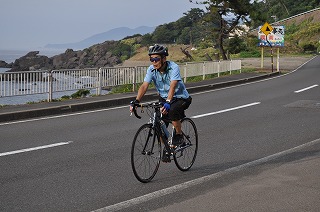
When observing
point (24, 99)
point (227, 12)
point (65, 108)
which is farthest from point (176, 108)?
point (227, 12)

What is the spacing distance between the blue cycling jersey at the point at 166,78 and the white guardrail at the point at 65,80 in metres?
8.99

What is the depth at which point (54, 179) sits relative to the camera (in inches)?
280

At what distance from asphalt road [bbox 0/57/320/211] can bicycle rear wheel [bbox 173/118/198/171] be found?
0.44ft

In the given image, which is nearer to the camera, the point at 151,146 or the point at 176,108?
the point at 151,146

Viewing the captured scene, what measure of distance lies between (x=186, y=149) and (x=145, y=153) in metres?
1.05

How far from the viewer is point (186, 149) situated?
7762 millimetres

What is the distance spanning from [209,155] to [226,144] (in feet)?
3.72

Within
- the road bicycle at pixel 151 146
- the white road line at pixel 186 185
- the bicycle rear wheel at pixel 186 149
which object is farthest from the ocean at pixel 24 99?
the road bicycle at pixel 151 146

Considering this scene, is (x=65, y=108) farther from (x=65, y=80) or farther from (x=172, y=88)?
(x=172, y=88)

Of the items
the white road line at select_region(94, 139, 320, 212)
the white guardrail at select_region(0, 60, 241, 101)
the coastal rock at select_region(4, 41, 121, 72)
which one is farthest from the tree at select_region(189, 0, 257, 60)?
the coastal rock at select_region(4, 41, 121, 72)

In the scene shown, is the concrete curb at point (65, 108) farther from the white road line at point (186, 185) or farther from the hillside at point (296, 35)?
the hillside at point (296, 35)

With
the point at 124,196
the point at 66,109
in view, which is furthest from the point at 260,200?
the point at 66,109

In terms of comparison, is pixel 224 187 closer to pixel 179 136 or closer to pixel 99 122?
pixel 179 136

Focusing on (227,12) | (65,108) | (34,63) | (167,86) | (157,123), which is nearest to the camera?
(157,123)
